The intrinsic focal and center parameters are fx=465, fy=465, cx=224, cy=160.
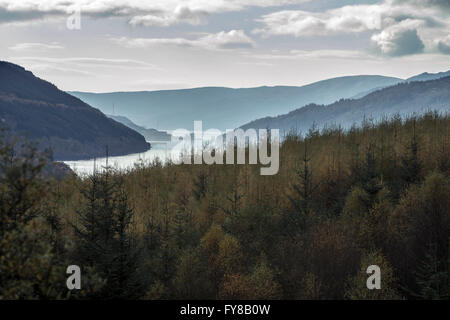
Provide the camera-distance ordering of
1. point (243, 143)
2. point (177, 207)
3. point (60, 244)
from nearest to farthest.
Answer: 1. point (60, 244)
2. point (177, 207)
3. point (243, 143)

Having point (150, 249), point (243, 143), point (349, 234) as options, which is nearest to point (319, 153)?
point (243, 143)

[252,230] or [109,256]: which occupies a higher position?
[109,256]

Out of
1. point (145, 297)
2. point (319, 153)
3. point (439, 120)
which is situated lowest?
point (145, 297)

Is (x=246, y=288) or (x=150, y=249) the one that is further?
(x=150, y=249)

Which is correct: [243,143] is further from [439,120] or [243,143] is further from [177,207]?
[439,120]

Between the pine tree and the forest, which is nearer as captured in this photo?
the forest

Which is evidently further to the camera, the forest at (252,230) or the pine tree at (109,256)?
the pine tree at (109,256)

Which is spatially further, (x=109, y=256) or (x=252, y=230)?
(x=252, y=230)
